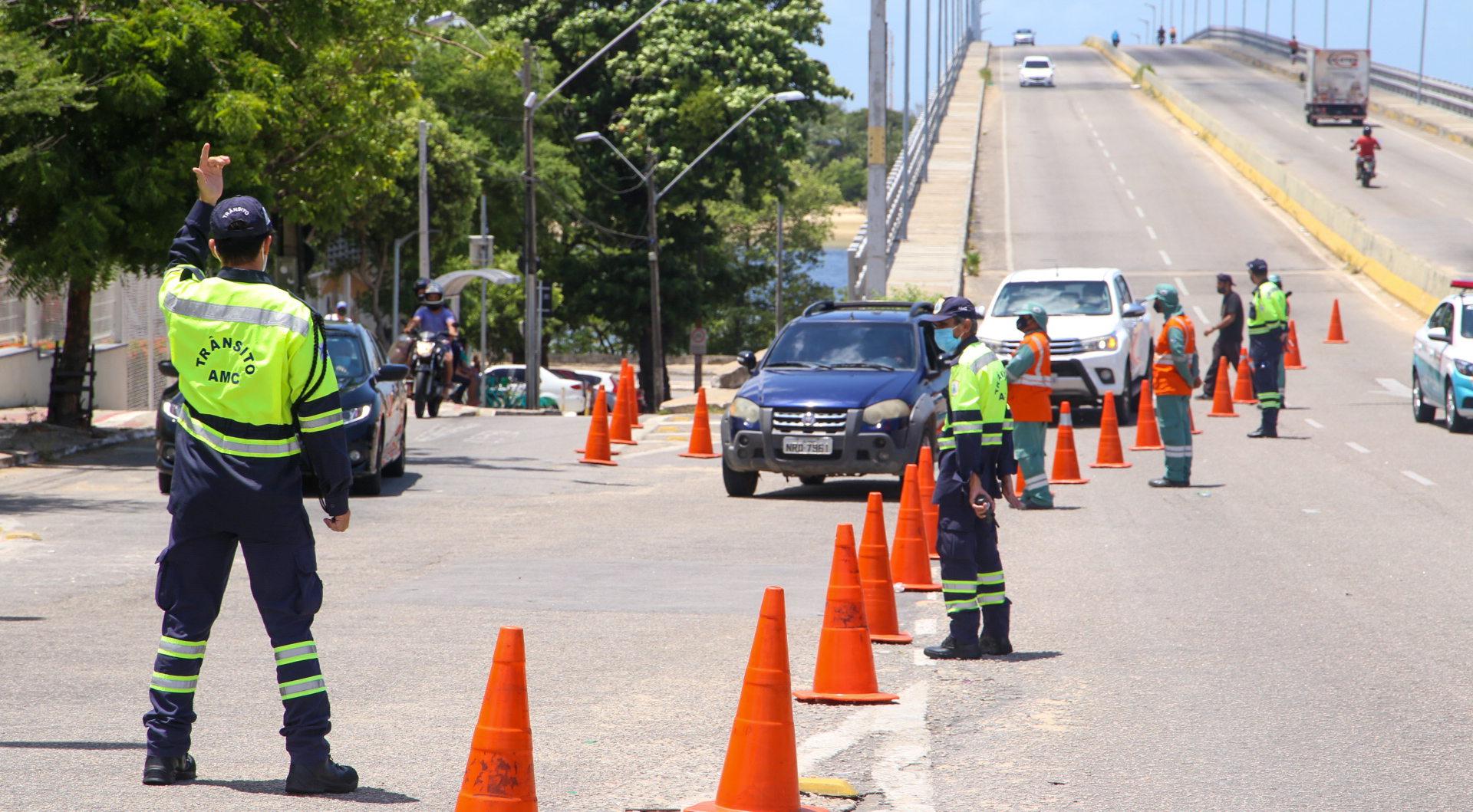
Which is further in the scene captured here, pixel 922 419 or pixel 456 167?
pixel 456 167

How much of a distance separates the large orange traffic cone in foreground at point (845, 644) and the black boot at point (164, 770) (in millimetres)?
2711

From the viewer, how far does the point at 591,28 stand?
4422 cm

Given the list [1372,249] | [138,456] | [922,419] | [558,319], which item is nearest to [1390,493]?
[922,419]

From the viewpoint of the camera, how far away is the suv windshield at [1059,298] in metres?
22.0

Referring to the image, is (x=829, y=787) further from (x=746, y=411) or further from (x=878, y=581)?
(x=746, y=411)

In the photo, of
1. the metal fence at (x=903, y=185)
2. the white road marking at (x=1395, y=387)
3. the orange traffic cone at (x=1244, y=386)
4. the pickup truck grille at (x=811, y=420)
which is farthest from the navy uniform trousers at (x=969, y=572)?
the metal fence at (x=903, y=185)

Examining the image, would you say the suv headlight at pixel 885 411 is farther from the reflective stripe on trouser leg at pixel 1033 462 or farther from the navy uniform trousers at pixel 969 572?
the navy uniform trousers at pixel 969 572

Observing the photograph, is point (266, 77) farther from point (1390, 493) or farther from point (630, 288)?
point (630, 288)

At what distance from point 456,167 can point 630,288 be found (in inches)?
238

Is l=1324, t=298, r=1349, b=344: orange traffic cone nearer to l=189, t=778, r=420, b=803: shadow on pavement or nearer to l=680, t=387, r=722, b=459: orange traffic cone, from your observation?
l=680, t=387, r=722, b=459: orange traffic cone

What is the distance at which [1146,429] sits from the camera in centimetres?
1931

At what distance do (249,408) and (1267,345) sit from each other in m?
16.5

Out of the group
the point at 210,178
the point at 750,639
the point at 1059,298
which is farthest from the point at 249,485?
the point at 1059,298

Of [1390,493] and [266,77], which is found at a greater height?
[266,77]
